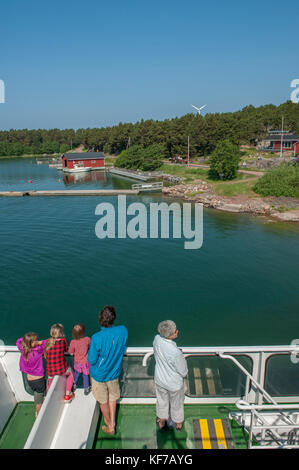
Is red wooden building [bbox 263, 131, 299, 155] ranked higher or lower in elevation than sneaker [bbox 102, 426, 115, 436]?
higher

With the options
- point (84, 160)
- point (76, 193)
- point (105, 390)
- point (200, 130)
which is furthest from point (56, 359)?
point (84, 160)

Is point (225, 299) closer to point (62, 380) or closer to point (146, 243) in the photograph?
point (146, 243)

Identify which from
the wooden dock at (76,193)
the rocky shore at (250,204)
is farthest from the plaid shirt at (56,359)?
the wooden dock at (76,193)

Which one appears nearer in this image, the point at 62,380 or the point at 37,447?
the point at 37,447

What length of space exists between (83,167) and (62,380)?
221ft

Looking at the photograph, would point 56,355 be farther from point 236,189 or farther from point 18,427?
point 236,189

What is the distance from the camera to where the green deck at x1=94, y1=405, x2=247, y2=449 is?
148 inches

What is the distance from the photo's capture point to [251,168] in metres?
45.8

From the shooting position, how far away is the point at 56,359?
157 inches

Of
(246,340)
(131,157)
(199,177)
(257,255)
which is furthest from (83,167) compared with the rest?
(246,340)

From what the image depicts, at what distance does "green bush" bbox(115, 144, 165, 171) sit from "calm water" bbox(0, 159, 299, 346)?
Result: 121 ft

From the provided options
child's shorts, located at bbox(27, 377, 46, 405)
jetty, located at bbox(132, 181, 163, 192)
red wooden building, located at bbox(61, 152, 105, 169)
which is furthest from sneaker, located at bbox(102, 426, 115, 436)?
red wooden building, located at bbox(61, 152, 105, 169)

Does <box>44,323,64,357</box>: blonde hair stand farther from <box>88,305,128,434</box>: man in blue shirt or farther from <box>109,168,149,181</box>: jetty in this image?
<box>109,168,149,181</box>: jetty

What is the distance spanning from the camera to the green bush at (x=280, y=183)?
3180cm
